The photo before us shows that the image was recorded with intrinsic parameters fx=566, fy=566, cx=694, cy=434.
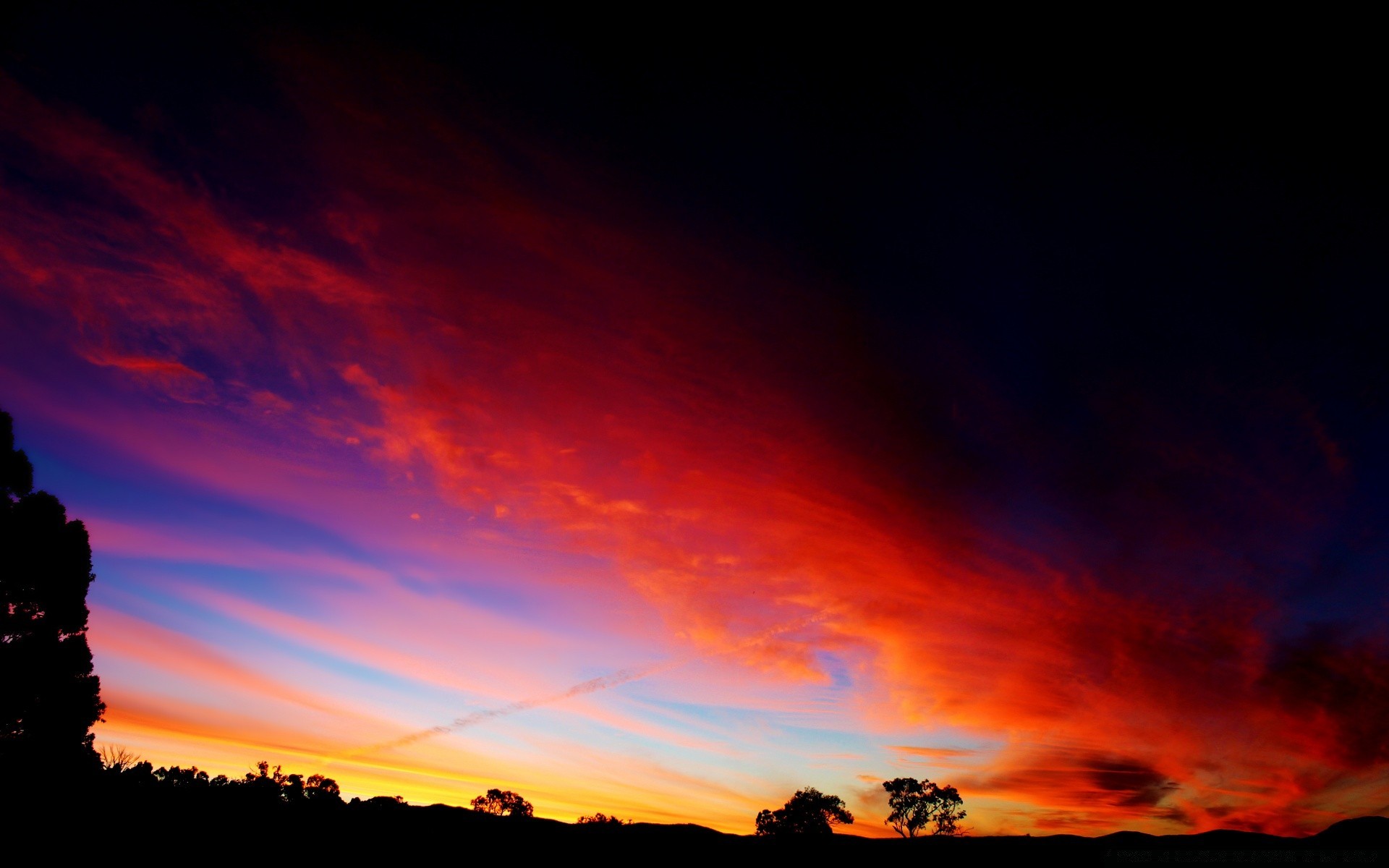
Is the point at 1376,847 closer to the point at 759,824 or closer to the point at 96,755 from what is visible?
the point at 96,755

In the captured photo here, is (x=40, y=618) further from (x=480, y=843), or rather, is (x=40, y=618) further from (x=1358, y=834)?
(x=1358, y=834)

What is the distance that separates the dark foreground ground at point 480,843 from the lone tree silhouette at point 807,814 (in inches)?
1519

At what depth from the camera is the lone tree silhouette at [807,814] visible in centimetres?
5928

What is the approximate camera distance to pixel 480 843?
17484mm

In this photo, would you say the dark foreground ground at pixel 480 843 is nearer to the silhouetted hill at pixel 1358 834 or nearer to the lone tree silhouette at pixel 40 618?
the silhouetted hill at pixel 1358 834

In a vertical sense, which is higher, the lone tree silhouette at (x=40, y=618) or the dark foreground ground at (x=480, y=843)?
the lone tree silhouette at (x=40, y=618)

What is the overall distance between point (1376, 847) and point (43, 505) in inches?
2169

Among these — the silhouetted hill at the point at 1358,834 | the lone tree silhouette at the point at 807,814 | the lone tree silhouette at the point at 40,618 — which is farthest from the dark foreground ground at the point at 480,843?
the lone tree silhouette at the point at 807,814

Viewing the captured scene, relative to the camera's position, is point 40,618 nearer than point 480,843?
No

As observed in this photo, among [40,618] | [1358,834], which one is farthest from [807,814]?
[40,618]

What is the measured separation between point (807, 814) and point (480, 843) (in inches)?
2121

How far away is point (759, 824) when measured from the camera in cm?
6247

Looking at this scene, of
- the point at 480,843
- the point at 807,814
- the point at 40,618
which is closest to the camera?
the point at 480,843

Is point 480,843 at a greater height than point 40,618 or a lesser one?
lesser
